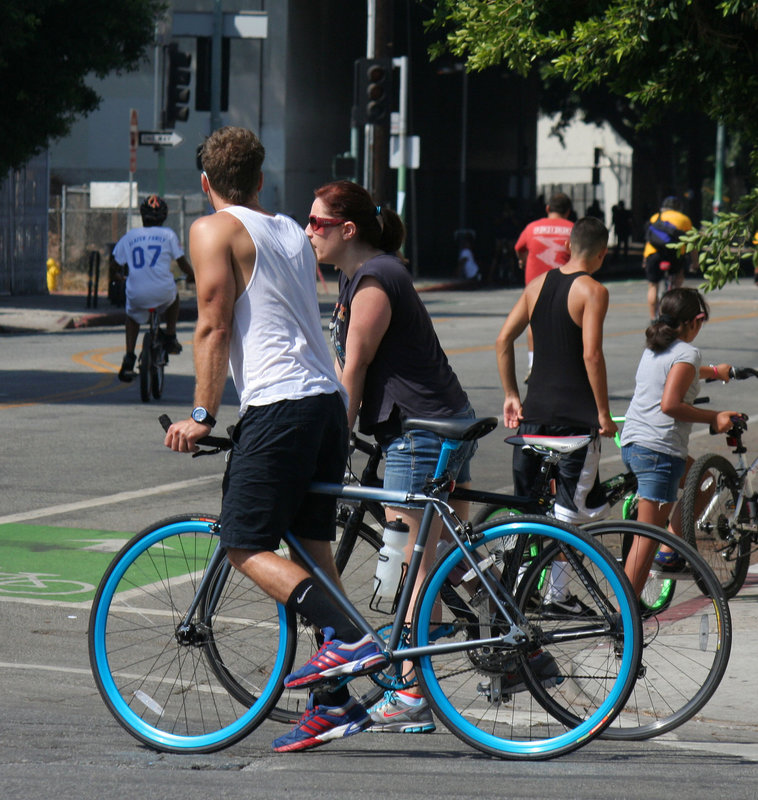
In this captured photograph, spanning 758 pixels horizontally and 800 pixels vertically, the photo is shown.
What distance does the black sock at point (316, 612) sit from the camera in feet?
14.9

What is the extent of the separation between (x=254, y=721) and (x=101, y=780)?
53 centimetres

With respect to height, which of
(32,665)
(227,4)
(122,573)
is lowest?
(32,665)

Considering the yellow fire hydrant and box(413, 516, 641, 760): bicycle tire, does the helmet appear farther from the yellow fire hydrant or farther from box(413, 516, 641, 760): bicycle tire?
the yellow fire hydrant

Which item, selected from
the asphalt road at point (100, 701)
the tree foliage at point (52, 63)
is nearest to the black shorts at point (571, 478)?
the asphalt road at point (100, 701)

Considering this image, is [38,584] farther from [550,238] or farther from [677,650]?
[550,238]

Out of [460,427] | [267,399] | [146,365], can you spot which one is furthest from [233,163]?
[146,365]

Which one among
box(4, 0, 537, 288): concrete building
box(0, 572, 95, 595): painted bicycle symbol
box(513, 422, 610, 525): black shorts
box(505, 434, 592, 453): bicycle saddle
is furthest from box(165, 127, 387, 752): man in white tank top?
box(4, 0, 537, 288): concrete building

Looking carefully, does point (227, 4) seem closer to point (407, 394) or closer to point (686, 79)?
point (686, 79)

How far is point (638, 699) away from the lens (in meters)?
4.93

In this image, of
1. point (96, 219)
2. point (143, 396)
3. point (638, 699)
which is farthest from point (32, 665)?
point (96, 219)

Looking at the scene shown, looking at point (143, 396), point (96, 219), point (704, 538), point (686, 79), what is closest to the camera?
point (704, 538)

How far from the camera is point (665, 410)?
6.55m

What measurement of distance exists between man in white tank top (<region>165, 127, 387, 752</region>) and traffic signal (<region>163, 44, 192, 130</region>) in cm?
2199

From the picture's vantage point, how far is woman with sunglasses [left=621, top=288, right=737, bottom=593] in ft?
21.6
